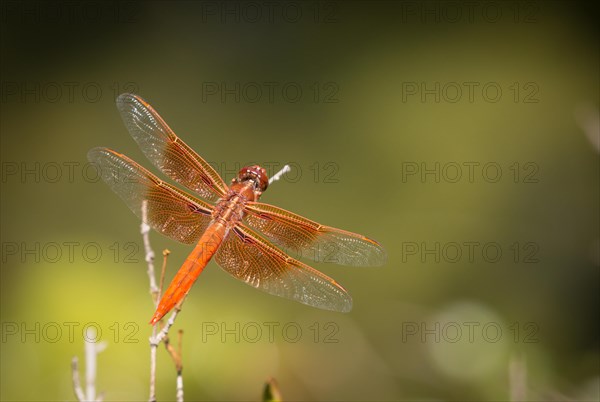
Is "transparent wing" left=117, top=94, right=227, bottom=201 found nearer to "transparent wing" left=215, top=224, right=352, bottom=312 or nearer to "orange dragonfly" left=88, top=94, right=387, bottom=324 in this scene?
"orange dragonfly" left=88, top=94, right=387, bottom=324

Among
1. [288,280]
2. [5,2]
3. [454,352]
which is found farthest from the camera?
[5,2]

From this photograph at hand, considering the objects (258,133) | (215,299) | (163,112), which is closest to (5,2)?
(163,112)

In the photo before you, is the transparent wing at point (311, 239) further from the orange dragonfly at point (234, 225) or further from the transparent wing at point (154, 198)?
the transparent wing at point (154, 198)

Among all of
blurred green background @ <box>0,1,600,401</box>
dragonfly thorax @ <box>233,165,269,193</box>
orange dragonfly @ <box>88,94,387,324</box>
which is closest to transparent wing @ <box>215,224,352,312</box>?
orange dragonfly @ <box>88,94,387,324</box>

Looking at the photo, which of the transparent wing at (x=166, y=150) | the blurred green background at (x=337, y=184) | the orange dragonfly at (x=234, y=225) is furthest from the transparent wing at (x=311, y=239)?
the blurred green background at (x=337, y=184)

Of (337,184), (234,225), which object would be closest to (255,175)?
(234,225)

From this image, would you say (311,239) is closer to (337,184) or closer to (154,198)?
(154,198)

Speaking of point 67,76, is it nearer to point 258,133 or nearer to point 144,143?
point 258,133
